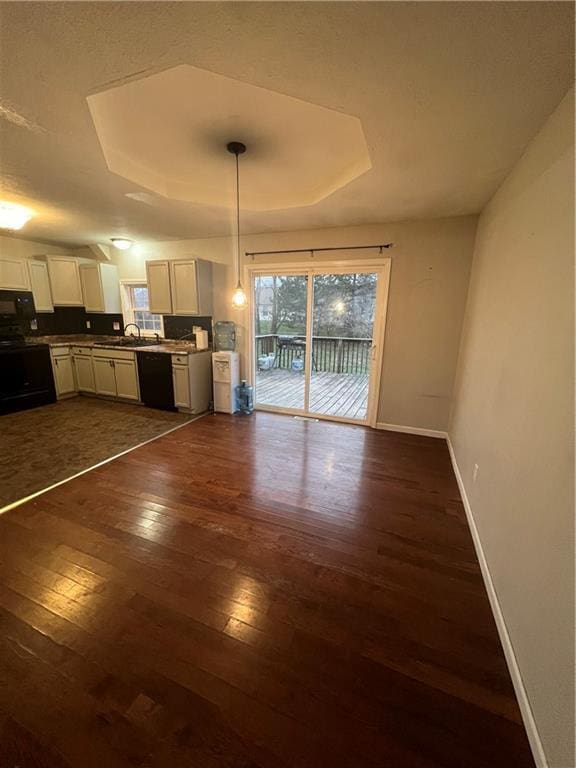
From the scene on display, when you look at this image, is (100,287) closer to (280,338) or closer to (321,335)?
(280,338)

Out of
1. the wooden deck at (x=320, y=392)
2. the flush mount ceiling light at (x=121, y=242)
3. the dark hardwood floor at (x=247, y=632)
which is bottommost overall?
the dark hardwood floor at (x=247, y=632)

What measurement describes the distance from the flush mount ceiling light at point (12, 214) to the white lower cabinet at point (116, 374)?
1851mm

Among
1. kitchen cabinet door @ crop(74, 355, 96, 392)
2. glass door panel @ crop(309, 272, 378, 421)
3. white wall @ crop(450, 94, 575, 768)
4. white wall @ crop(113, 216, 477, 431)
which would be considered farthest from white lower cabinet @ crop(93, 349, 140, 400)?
white wall @ crop(450, 94, 575, 768)

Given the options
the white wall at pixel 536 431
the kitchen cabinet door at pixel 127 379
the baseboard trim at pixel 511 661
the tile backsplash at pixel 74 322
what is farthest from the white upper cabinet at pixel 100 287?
the baseboard trim at pixel 511 661

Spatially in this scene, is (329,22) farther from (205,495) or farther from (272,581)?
(205,495)

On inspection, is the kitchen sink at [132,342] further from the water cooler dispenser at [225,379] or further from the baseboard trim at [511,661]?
the baseboard trim at [511,661]

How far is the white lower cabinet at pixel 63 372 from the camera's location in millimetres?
4605

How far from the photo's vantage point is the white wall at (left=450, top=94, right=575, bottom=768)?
3.23 ft

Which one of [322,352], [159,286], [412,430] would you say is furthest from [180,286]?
[412,430]

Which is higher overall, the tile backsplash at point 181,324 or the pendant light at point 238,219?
the pendant light at point 238,219

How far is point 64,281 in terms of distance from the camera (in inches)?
192

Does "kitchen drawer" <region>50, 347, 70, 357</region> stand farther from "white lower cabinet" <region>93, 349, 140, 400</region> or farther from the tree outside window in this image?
the tree outside window

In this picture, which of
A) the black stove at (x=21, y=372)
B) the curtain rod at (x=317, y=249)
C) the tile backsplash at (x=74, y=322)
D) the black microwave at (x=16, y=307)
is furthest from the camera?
the tile backsplash at (x=74, y=322)

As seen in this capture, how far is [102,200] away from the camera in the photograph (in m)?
2.90
